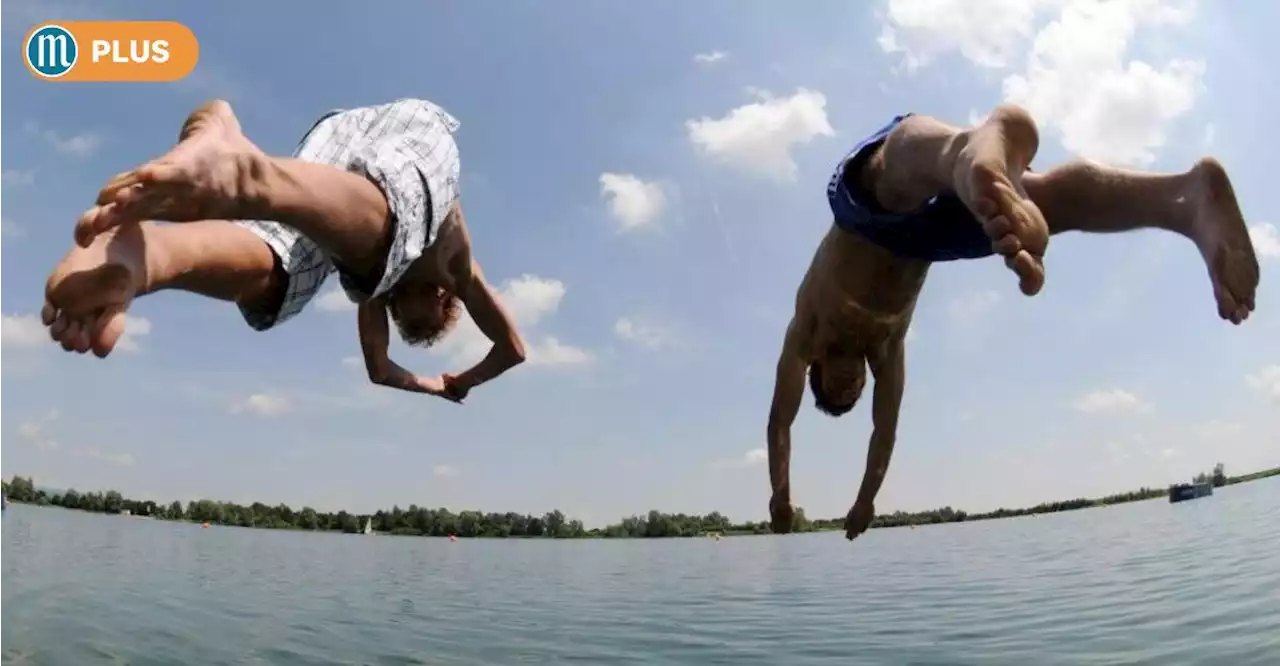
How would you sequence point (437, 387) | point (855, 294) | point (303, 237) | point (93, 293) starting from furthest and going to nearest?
point (437, 387)
point (855, 294)
point (303, 237)
point (93, 293)

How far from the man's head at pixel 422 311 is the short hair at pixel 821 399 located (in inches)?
90.9

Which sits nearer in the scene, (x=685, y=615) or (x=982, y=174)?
(x=982, y=174)

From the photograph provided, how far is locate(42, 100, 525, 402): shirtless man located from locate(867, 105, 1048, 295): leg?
6.80 ft

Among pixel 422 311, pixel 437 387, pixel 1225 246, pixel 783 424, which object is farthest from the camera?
pixel 783 424

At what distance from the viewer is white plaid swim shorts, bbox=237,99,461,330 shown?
11.9ft

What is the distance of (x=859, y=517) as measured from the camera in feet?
20.4

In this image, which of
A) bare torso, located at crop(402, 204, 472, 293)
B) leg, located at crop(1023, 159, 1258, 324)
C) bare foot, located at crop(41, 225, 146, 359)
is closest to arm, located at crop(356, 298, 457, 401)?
bare torso, located at crop(402, 204, 472, 293)

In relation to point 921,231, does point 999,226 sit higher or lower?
lower

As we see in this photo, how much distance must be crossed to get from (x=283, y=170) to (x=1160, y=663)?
24.6 ft

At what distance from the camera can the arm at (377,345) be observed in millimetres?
4949

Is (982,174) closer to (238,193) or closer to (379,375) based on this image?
(238,193)

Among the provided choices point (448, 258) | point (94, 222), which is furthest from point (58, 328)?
point (448, 258)

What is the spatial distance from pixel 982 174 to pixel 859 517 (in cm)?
374

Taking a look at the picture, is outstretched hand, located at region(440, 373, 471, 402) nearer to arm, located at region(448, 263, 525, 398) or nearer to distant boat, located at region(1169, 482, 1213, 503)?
arm, located at region(448, 263, 525, 398)
